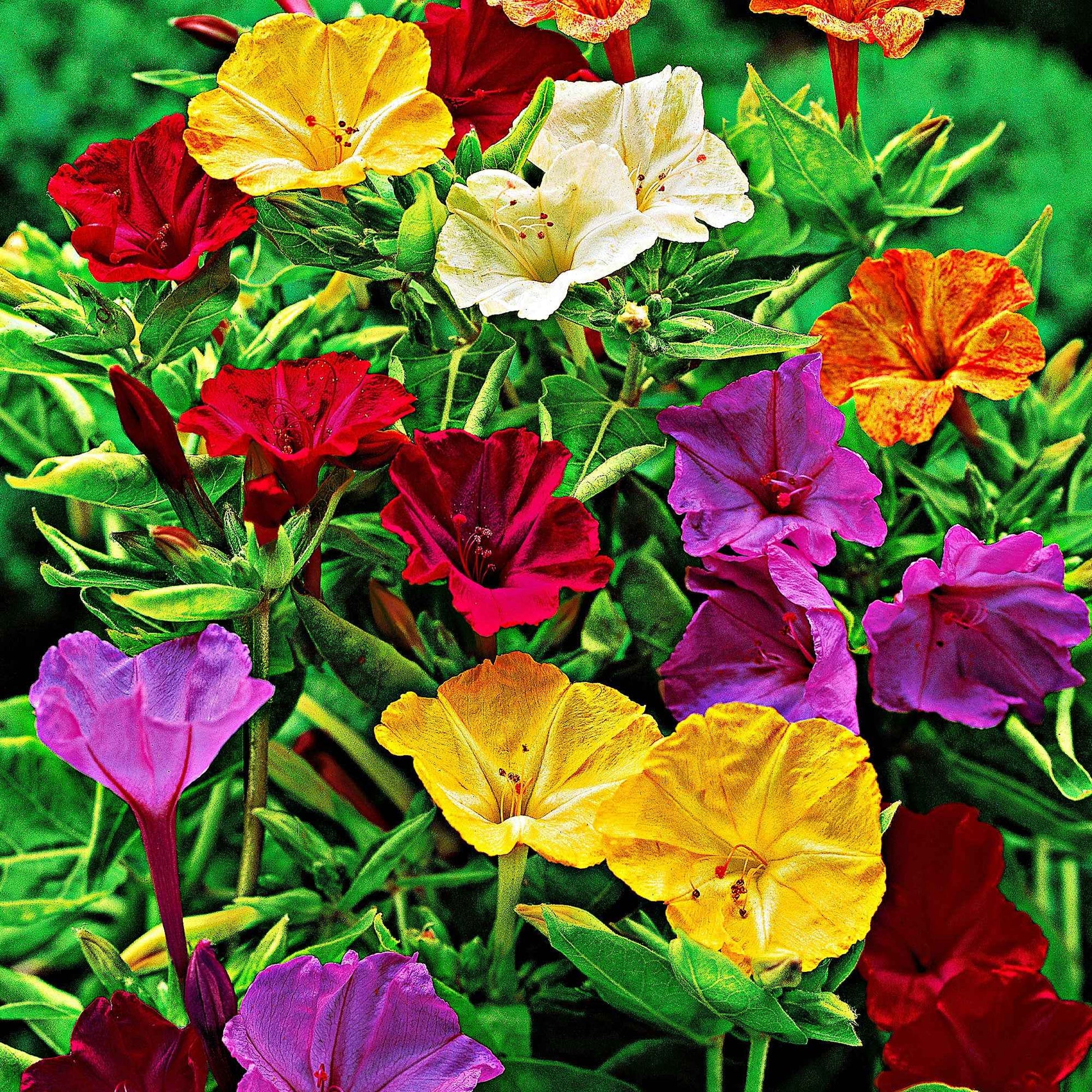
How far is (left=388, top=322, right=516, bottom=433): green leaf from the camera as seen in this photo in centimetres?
56

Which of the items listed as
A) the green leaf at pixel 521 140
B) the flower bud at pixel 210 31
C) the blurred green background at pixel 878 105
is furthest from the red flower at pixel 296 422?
the blurred green background at pixel 878 105

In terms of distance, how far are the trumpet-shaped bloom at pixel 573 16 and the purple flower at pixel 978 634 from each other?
0.90ft

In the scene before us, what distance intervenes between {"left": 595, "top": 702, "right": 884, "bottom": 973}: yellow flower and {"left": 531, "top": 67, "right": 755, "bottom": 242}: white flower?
23 cm

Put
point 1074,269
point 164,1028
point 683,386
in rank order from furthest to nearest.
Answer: point 1074,269 → point 683,386 → point 164,1028

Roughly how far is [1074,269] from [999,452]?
0.50 meters

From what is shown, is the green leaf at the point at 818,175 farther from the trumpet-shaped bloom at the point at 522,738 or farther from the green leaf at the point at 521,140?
the trumpet-shaped bloom at the point at 522,738

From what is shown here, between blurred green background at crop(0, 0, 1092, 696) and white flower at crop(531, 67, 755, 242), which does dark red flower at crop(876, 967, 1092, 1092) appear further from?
blurred green background at crop(0, 0, 1092, 696)

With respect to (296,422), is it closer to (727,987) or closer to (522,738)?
(522,738)

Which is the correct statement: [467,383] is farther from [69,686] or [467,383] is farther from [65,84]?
[65,84]

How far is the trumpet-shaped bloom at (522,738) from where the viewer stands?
48 cm

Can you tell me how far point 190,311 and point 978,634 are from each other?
0.38 m

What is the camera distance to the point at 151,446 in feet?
1.53

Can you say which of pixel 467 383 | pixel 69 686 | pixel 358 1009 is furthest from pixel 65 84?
pixel 358 1009

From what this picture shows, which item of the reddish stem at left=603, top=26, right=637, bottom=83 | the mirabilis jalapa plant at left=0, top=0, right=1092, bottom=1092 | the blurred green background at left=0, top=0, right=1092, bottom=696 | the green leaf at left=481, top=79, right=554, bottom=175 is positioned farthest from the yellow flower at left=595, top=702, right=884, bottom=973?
the blurred green background at left=0, top=0, right=1092, bottom=696
